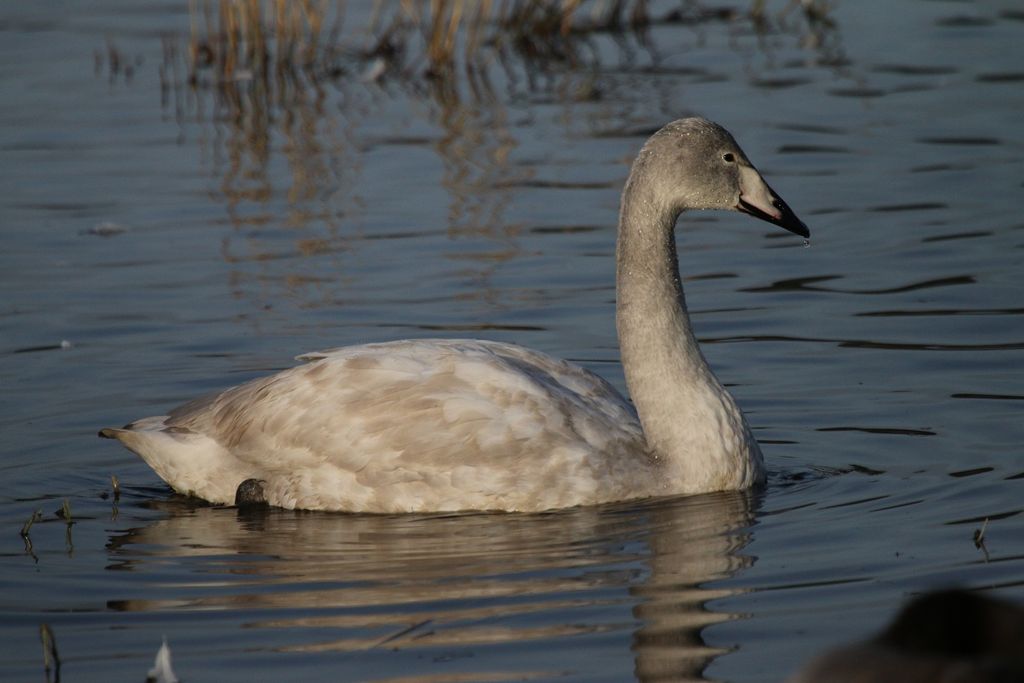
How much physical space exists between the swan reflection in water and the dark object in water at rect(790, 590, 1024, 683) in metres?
1.98

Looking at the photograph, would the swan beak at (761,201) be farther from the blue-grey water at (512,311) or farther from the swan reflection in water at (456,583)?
the swan reflection in water at (456,583)

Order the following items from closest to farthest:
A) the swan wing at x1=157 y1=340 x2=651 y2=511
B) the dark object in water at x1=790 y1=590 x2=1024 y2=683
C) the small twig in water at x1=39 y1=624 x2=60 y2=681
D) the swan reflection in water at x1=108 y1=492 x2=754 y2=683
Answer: the dark object in water at x1=790 y1=590 x2=1024 y2=683
the small twig in water at x1=39 y1=624 x2=60 y2=681
the swan reflection in water at x1=108 y1=492 x2=754 y2=683
the swan wing at x1=157 y1=340 x2=651 y2=511

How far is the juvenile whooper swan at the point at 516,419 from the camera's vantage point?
7.86 meters

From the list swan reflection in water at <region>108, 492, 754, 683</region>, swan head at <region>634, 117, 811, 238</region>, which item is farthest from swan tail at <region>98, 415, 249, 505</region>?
swan head at <region>634, 117, 811, 238</region>

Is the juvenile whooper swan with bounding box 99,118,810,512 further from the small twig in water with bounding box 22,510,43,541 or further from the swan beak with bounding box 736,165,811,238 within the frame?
the small twig in water with bounding box 22,510,43,541

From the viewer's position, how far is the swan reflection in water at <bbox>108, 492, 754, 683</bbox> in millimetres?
5977

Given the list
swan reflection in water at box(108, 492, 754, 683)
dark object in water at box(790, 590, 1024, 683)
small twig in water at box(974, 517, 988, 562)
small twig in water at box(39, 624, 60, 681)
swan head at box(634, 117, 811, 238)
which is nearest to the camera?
dark object in water at box(790, 590, 1024, 683)

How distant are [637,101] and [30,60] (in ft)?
22.2

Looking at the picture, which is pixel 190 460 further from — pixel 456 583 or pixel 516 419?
pixel 456 583

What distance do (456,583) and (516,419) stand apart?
1.27 meters

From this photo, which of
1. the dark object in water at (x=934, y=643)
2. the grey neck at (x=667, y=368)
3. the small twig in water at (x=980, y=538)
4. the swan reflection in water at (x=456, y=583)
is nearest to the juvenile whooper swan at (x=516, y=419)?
the grey neck at (x=667, y=368)

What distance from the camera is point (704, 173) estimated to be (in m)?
8.19

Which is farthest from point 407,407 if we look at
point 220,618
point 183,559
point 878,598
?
point 878,598

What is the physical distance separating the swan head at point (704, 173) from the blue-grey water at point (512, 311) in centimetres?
123
